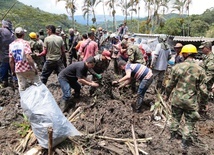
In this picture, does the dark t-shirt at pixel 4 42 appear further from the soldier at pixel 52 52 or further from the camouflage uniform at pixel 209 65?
the camouflage uniform at pixel 209 65

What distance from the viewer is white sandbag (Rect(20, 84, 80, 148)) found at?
3.69 meters

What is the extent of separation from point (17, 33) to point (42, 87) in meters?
1.61

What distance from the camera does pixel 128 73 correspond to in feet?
17.3

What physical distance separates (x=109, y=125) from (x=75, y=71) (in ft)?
4.62

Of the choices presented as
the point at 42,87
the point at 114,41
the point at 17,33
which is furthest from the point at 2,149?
the point at 114,41

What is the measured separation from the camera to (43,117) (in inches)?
145

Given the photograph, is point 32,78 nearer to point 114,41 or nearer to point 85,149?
point 85,149

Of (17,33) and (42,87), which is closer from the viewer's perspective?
(42,87)

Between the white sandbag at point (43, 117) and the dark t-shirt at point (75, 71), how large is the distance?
134 cm

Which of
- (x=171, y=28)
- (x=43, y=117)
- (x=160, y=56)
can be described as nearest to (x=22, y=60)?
(x=43, y=117)

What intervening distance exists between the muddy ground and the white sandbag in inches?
9.0

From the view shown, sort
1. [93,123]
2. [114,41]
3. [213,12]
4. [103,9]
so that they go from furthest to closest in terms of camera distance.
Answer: [213,12] < [103,9] < [114,41] < [93,123]

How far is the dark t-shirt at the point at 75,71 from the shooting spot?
16.8 feet

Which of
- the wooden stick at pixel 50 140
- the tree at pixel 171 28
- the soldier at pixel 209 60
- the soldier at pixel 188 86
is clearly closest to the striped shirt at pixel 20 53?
the wooden stick at pixel 50 140
